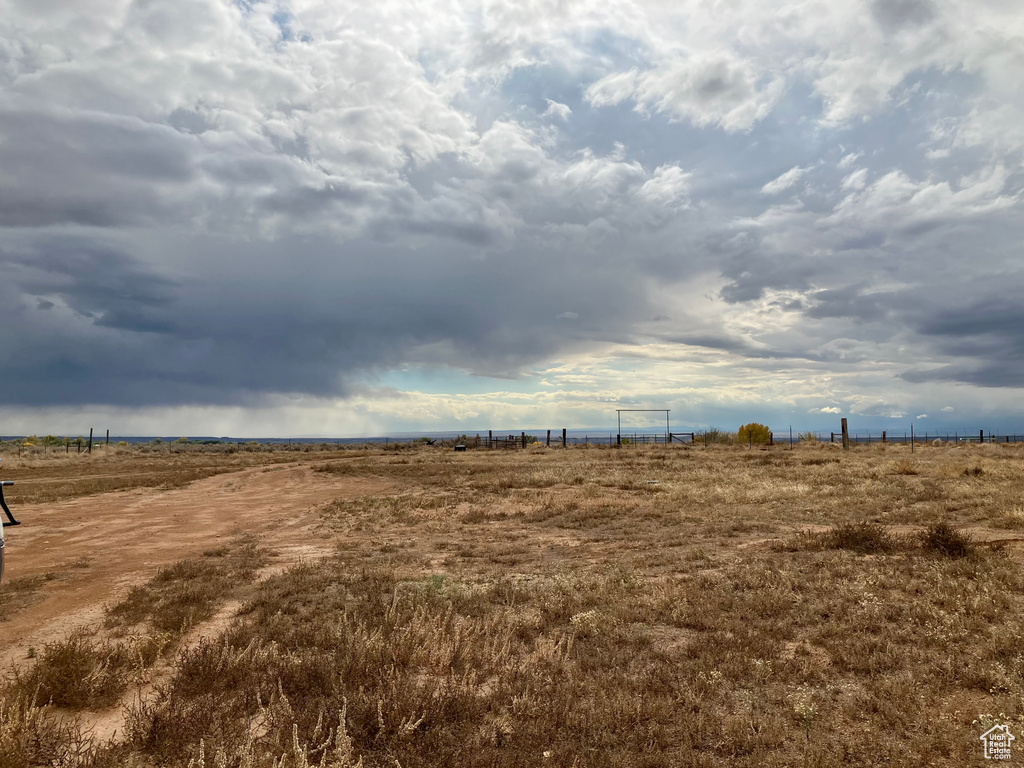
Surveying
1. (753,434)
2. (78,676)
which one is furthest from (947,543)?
(753,434)

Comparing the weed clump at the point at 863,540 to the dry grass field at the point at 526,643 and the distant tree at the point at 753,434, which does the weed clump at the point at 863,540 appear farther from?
the distant tree at the point at 753,434

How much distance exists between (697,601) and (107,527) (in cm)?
1822

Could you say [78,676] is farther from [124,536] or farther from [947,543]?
[947,543]

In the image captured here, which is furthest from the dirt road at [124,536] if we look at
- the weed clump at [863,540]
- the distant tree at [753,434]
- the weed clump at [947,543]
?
the distant tree at [753,434]

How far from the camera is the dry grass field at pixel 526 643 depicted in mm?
5082

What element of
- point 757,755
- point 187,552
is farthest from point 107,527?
point 757,755

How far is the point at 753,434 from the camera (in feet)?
223

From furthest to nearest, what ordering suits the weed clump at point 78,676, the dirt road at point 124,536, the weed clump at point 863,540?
→ the weed clump at point 863,540 < the dirt road at point 124,536 < the weed clump at point 78,676

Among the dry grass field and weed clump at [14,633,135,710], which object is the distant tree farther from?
weed clump at [14,633,135,710]

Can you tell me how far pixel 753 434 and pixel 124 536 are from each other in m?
65.5

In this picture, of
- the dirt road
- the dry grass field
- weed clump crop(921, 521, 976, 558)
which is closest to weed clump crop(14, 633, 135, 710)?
the dry grass field

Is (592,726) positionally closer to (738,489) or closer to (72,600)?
(72,600)

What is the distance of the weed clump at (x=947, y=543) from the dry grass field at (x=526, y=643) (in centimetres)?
4

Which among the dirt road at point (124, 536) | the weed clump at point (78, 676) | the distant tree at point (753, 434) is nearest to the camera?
the weed clump at point (78, 676)
